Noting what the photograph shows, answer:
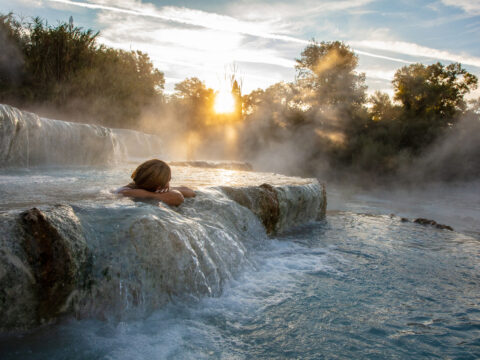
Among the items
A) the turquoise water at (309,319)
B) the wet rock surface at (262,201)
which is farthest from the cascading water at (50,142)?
the turquoise water at (309,319)

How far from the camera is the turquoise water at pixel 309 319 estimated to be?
179 centimetres

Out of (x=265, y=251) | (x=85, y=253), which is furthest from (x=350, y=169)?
(x=85, y=253)

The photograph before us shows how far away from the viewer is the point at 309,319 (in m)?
2.27

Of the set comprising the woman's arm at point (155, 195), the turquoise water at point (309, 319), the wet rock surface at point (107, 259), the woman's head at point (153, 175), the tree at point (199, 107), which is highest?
the tree at point (199, 107)

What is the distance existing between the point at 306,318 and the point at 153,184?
1688mm

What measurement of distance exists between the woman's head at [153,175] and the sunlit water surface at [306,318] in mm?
329

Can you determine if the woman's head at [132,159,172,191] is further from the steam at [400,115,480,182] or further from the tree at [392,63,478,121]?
the tree at [392,63,478,121]

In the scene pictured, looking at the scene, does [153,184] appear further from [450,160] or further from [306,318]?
[450,160]

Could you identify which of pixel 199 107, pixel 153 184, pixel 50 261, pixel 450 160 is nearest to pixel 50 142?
pixel 153 184

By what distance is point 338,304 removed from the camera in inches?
98.8

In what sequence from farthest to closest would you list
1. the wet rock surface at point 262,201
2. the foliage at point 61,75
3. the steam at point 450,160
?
the steam at point 450,160
the foliage at point 61,75
the wet rock surface at point 262,201

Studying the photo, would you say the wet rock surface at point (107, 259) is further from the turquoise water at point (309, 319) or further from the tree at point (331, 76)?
the tree at point (331, 76)

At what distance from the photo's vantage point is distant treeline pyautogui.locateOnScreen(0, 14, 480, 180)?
12.2 meters

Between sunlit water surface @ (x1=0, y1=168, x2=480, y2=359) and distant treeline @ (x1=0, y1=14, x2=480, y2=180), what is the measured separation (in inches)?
435
